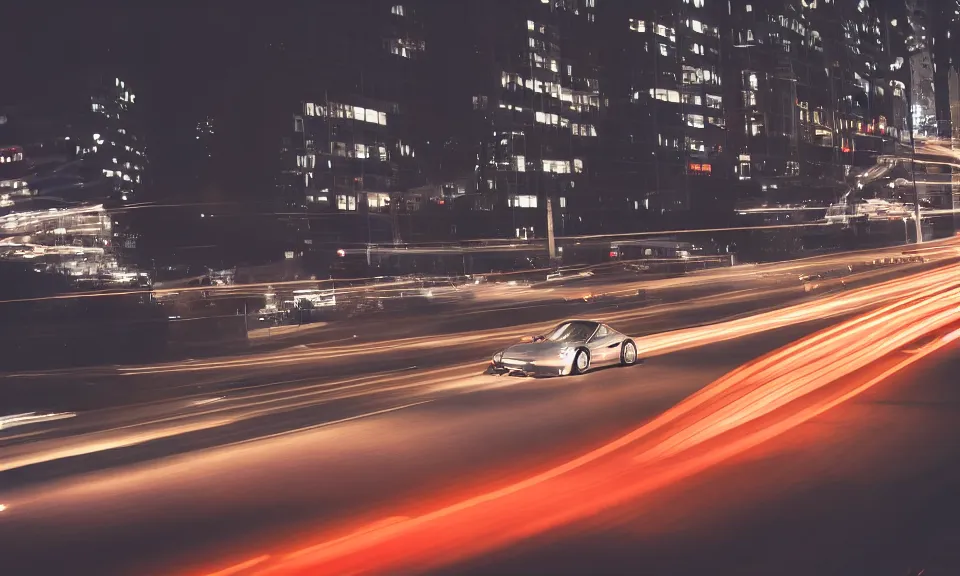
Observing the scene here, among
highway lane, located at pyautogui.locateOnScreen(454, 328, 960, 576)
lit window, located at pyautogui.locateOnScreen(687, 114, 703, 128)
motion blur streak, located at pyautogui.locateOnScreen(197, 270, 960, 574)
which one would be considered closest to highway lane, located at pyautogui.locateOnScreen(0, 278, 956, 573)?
motion blur streak, located at pyautogui.locateOnScreen(197, 270, 960, 574)

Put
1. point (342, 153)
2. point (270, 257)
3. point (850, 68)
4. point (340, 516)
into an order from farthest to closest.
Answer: point (850, 68), point (342, 153), point (270, 257), point (340, 516)

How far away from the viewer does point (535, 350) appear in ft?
61.8

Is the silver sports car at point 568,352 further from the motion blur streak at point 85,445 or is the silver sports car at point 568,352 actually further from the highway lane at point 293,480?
the motion blur streak at point 85,445

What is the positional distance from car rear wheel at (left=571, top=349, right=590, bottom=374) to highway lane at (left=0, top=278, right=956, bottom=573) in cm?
265

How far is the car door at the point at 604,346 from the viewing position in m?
19.3

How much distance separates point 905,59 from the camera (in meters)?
165

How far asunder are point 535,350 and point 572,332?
118 cm

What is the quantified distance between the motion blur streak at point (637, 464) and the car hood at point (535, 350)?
3804 mm

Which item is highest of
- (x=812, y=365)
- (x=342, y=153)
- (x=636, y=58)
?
(x=636, y=58)

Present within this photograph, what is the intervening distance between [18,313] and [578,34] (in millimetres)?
73396

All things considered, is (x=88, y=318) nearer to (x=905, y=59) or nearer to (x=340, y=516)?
(x=340, y=516)

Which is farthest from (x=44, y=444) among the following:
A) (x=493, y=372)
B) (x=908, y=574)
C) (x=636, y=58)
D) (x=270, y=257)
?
(x=636, y=58)

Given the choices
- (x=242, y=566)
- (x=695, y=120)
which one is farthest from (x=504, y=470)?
(x=695, y=120)

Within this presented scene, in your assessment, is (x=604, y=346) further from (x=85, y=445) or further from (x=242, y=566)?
(x=242, y=566)
